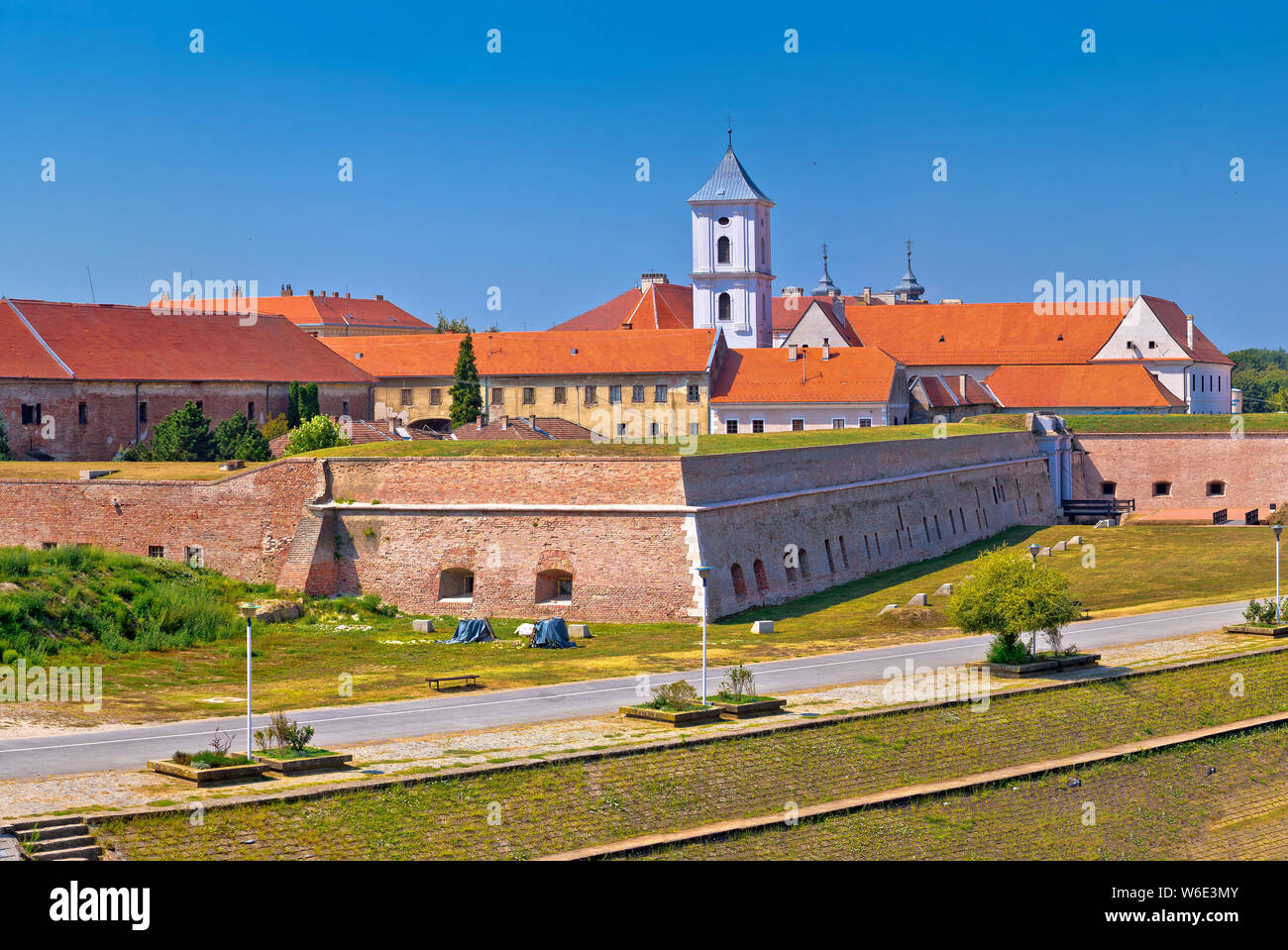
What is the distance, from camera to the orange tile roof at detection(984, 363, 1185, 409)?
6931 centimetres

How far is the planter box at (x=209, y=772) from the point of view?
57.6 feet

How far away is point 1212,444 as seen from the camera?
63.2 metres

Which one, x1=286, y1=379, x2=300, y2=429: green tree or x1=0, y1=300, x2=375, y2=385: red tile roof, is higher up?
x1=0, y1=300, x2=375, y2=385: red tile roof

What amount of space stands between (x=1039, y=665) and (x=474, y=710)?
987 cm

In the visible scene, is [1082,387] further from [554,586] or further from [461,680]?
[461,680]

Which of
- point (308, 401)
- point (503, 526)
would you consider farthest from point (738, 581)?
point (308, 401)

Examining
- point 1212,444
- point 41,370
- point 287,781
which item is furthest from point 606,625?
point 1212,444

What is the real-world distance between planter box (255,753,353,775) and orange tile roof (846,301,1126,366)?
6208cm

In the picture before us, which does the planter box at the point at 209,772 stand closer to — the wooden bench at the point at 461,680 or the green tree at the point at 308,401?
the wooden bench at the point at 461,680

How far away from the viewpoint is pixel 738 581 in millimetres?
35719

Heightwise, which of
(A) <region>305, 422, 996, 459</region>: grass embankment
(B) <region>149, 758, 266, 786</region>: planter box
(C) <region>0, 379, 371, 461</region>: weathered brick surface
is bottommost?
(B) <region>149, 758, 266, 786</region>: planter box

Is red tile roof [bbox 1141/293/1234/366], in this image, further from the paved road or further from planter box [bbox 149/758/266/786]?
planter box [bbox 149/758/266/786]

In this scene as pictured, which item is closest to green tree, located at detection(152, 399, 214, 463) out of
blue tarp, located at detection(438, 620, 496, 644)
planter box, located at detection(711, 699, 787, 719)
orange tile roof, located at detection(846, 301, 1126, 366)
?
blue tarp, located at detection(438, 620, 496, 644)
